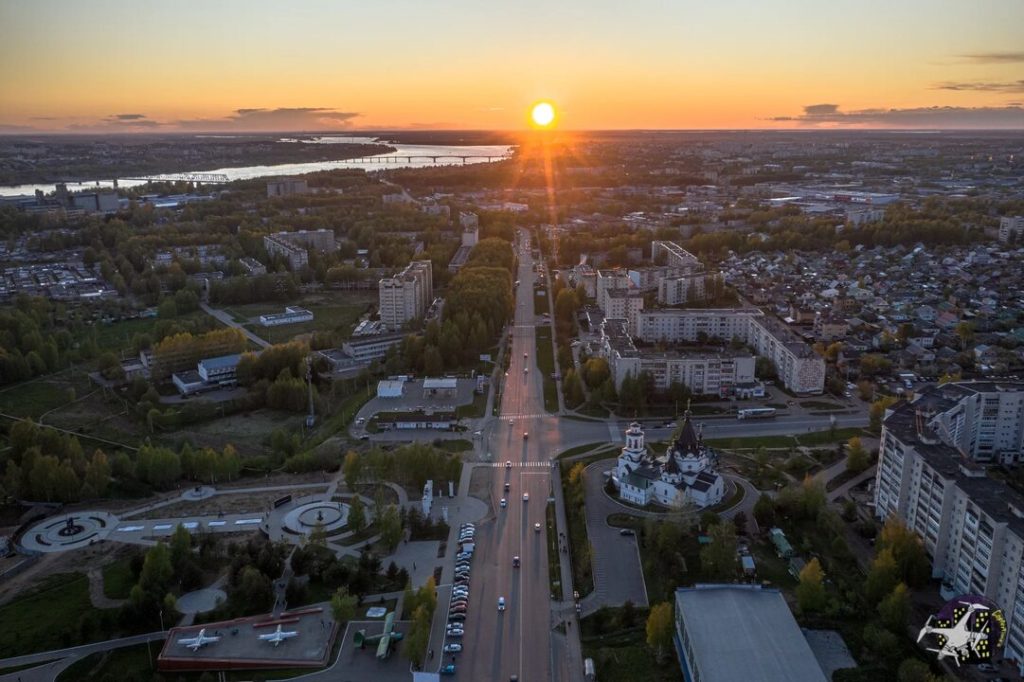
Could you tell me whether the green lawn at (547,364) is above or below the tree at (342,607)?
above

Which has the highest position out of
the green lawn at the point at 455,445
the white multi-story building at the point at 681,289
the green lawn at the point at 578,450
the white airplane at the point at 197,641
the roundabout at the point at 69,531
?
the white multi-story building at the point at 681,289

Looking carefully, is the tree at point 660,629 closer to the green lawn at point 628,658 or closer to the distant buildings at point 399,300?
the green lawn at point 628,658

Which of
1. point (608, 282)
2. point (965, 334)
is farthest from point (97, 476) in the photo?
point (965, 334)

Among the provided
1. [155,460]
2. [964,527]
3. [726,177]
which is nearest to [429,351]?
[155,460]

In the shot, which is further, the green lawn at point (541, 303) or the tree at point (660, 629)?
the green lawn at point (541, 303)

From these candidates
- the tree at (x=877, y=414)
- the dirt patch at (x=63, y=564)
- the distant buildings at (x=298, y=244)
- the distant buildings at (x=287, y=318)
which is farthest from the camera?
the distant buildings at (x=298, y=244)

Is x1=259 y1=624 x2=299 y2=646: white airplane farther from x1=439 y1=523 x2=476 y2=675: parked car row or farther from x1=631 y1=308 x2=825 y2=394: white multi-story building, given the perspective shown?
x1=631 y1=308 x2=825 y2=394: white multi-story building

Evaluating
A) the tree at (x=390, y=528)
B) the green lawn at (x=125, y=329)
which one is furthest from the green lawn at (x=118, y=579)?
the green lawn at (x=125, y=329)

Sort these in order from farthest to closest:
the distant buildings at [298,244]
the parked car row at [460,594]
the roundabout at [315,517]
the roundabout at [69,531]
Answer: the distant buildings at [298,244]
the roundabout at [315,517]
the roundabout at [69,531]
the parked car row at [460,594]
